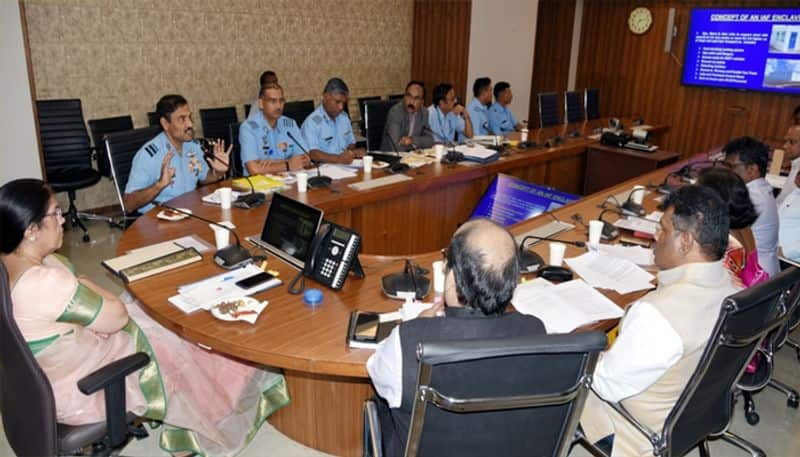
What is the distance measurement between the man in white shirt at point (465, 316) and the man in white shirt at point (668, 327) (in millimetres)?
378

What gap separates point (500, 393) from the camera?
1224mm

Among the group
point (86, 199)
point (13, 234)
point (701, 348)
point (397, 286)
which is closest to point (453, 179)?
point (397, 286)

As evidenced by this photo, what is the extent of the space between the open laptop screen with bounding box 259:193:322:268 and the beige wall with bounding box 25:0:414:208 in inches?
126

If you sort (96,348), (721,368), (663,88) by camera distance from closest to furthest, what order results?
(721,368) → (96,348) → (663,88)

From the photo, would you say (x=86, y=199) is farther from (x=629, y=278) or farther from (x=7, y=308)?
(x=629, y=278)

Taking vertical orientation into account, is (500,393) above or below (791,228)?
above

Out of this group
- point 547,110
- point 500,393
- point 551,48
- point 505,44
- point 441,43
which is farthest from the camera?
point 551,48

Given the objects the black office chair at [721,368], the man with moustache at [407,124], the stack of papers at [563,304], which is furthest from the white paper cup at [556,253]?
the man with moustache at [407,124]

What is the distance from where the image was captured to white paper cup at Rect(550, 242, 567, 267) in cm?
230

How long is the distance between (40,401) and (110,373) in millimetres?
169

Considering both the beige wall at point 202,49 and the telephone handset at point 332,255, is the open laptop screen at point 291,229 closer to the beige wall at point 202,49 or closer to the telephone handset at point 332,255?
the telephone handset at point 332,255

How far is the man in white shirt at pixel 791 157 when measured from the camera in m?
3.35

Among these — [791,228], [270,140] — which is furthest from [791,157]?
[270,140]

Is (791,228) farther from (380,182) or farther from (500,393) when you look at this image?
(500,393)
